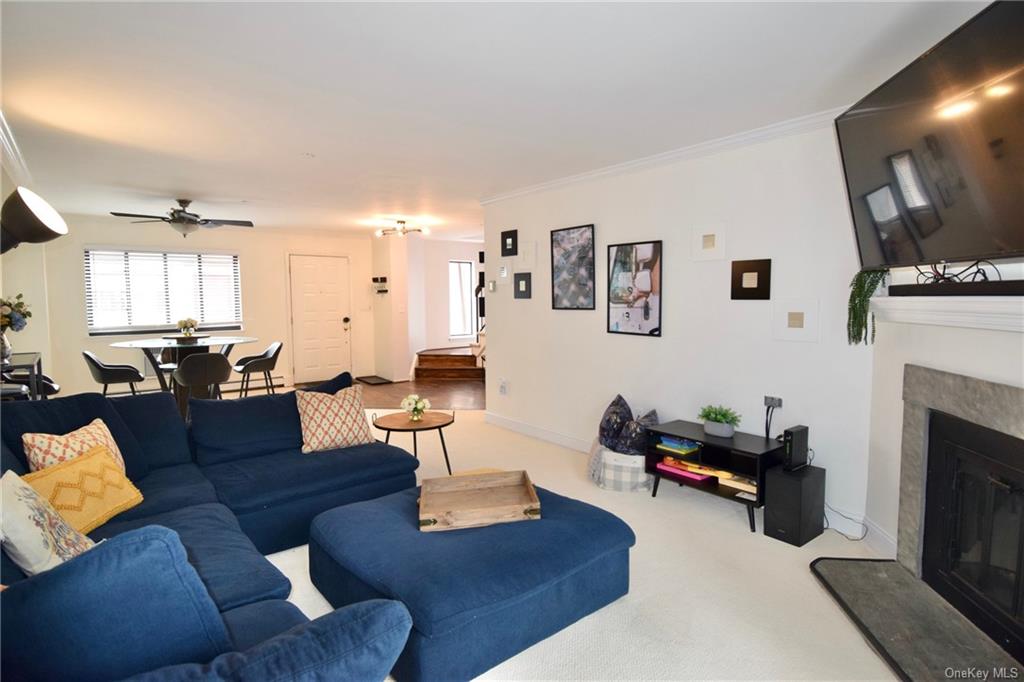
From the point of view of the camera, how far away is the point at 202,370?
16.9 ft

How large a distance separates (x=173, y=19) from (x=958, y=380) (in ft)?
11.2

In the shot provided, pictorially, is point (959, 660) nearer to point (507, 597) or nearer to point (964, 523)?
point (964, 523)

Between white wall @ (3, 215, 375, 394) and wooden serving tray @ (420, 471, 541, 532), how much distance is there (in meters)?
6.18

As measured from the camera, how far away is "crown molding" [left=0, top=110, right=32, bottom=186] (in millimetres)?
3152

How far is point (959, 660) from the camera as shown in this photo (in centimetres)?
196

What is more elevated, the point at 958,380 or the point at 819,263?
the point at 819,263

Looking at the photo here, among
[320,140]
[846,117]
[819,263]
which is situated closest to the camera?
[846,117]

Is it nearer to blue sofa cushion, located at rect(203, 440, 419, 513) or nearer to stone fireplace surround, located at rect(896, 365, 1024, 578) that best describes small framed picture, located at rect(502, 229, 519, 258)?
blue sofa cushion, located at rect(203, 440, 419, 513)

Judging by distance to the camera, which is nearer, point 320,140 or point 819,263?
point 819,263

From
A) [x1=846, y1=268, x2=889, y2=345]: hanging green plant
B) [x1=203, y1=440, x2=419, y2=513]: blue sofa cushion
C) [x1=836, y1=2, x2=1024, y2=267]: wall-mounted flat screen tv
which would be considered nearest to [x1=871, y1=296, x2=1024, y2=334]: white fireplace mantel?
[x1=836, y1=2, x2=1024, y2=267]: wall-mounted flat screen tv

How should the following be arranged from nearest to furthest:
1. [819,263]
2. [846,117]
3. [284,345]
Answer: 1. [846,117]
2. [819,263]
3. [284,345]

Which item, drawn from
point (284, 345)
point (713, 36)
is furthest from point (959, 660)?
point (284, 345)

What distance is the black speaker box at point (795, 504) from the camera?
9.65ft

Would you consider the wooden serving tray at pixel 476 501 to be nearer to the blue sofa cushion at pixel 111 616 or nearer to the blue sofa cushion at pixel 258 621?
the blue sofa cushion at pixel 258 621
